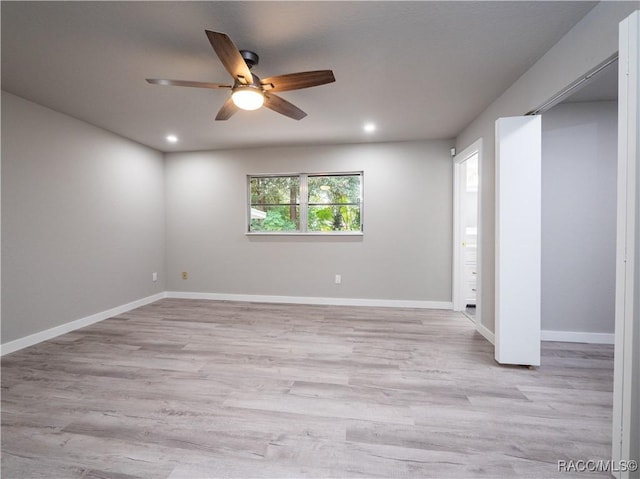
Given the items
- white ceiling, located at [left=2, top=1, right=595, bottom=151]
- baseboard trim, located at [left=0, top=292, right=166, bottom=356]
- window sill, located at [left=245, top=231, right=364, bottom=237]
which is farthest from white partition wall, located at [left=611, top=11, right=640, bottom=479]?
baseboard trim, located at [left=0, top=292, right=166, bottom=356]

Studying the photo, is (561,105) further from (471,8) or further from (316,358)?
(316,358)

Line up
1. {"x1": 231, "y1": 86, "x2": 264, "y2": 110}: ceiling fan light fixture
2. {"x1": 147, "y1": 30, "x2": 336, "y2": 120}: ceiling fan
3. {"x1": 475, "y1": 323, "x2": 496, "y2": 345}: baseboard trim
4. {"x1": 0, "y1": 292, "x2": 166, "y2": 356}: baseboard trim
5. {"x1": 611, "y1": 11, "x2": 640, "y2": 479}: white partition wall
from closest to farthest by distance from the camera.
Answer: {"x1": 611, "y1": 11, "x2": 640, "y2": 479}: white partition wall < {"x1": 147, "y1": 30, "x2": 336, "y2": 120}: ceiling fan < {"x1": 231, "y1": 86, "x2": 264, "y2": 110}: ceiling fan light fixture < {"x1": 0, "y1": 292, "x2": 166, "y2": 356}: baseboard trim < {"x1": 475, "y1": 323, "x2": 496, "y2": 345}: baseboard trim

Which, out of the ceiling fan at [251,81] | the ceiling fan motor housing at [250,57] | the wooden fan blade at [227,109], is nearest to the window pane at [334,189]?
the wooden fan blade at [227,109]

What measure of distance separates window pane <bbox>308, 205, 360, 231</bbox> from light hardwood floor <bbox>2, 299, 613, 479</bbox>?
5.80 feet

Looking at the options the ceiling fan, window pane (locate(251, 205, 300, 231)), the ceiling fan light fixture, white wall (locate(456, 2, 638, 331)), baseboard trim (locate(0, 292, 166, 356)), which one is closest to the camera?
white wall (locate(456, 2, 638, 331))

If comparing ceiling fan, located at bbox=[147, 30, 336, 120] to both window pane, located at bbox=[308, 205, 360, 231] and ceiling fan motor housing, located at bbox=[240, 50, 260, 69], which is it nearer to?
ceiling fan motor housing, located at bbox=[240, 50, 260, 69]

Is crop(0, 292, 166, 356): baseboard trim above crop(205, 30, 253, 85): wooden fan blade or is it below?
below

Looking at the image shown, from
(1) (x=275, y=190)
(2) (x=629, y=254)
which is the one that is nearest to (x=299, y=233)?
(1) (x=275, y=190)

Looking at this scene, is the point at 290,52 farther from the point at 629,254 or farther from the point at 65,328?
the point at 65,328

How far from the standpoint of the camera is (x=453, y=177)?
390 centimetres

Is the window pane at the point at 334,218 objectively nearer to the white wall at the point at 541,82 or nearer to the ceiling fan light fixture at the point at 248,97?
the white wall at the point at 541,82

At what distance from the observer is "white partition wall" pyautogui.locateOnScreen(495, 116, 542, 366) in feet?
7.41

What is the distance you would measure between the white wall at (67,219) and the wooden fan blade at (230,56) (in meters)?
2.51

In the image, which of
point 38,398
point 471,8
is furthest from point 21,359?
point 471,8
